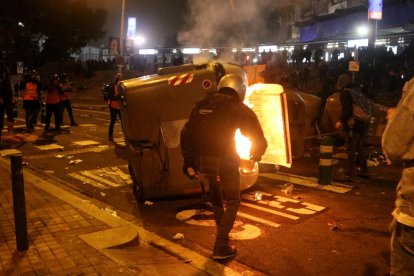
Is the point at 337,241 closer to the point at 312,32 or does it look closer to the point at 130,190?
the point at 130,190

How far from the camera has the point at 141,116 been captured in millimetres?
6387

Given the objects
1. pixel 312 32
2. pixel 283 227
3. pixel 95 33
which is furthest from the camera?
pixel 95 33

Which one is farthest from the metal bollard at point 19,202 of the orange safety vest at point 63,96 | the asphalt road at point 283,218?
the orange safety vest at point 63,96

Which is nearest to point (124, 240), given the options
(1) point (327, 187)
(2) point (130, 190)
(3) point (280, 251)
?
(3) point (280, 251)

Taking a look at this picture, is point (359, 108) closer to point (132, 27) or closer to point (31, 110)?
point (31, 110)

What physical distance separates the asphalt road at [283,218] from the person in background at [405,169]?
6.45 feet

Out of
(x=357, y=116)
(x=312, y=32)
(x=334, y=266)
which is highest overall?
(x=312, y=32)

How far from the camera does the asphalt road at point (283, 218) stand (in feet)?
15.6

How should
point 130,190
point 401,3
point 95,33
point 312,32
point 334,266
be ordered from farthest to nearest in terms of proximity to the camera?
point 95,33 → point 312,32 → point 401,3 → point 130,190 → point 334,266

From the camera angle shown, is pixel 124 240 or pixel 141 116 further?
pixel 141 116

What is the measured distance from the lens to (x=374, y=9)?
58.8 ft

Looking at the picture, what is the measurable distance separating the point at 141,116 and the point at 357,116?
154 inches

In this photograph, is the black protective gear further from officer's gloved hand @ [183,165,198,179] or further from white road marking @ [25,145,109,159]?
white road marking @ [25,145,109,159]

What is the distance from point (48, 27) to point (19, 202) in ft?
145
